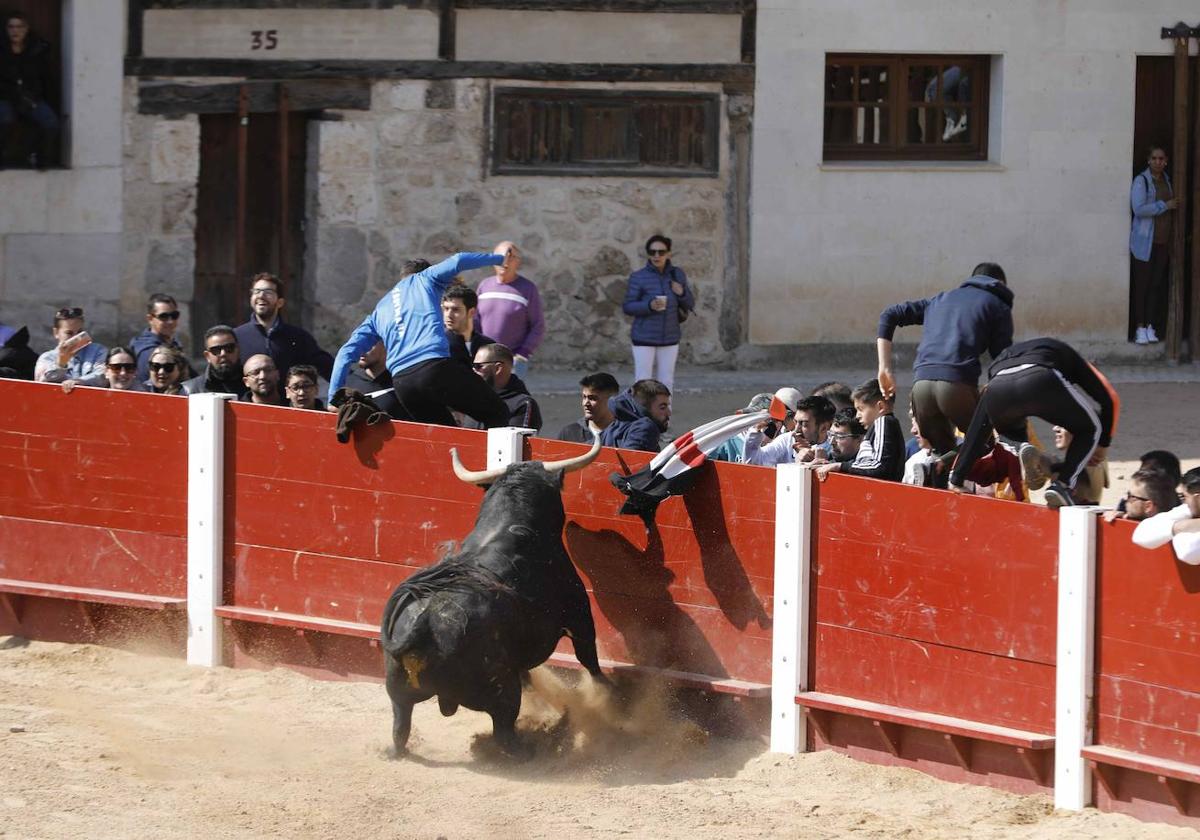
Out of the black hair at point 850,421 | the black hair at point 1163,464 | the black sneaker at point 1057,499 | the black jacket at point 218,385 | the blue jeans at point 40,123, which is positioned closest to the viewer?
the black sneaker at point 1057,499

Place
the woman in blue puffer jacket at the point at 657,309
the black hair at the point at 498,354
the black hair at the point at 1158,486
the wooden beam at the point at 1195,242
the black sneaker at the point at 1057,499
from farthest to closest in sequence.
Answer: the wooden beam at the point at 1195,242 → the woman in blue puffer jacket at the point at 657,309 → the black hair at the point at 498,354 → the black hair at the point at 1158,486 → the black sneaker at the point at 1057,499

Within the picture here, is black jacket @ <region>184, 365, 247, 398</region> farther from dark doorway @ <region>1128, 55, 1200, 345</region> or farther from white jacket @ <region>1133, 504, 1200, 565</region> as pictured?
dark doorway @ <region>1128, 55, 1200, 345</region>

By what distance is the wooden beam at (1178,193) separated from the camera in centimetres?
1568

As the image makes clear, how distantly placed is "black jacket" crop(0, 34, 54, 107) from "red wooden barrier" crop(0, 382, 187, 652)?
17.4ft

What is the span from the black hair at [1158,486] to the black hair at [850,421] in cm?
167

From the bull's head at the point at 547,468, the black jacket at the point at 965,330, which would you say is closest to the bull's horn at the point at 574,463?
the bull's head at the point at 547,468

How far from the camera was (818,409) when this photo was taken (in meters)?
8.71

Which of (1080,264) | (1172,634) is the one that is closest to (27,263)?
(1080,264)

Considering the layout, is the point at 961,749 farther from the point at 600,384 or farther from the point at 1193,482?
the point at 600,384

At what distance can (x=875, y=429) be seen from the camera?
8.21m

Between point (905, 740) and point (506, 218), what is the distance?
837 cm

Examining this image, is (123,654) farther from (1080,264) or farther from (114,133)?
(1080,264)

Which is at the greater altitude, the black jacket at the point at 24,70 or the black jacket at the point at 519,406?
the black jacket at the point at 24,70

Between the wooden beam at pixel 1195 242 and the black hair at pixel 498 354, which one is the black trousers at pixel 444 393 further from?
the wooden beam at pixel 1195 242
